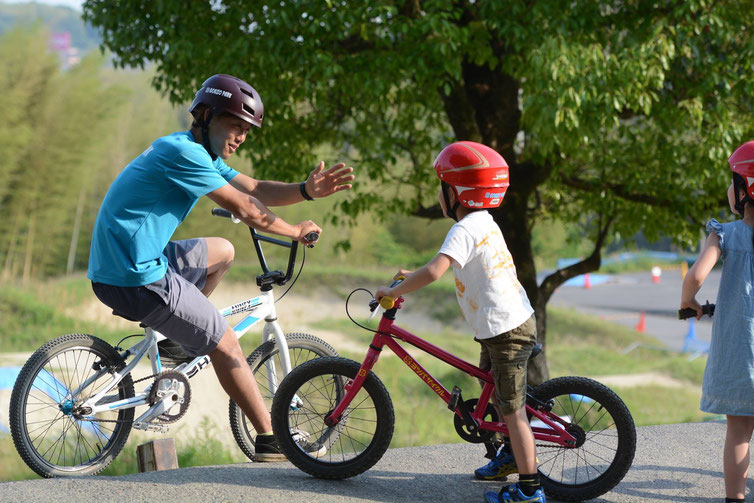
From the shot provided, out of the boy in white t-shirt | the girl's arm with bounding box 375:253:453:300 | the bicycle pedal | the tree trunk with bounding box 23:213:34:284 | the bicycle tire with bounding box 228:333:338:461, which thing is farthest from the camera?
the tree trunk with bounding box 23:213:34:284

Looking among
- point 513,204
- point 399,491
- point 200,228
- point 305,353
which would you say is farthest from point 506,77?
point 200,228

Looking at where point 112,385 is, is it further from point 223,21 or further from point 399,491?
point 223,21

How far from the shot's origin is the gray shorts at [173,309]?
3.60m

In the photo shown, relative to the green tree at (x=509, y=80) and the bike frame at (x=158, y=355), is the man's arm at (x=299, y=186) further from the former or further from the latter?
the green tree at (x=509, y=80)

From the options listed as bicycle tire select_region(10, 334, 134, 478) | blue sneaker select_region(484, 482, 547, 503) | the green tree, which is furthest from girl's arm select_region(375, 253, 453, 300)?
the green tree

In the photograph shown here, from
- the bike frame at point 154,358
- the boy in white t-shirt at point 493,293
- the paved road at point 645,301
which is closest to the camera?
the boy in white t-shirt at point 493,293

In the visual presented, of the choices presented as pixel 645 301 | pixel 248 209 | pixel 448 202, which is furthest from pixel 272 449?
pixel 645 301

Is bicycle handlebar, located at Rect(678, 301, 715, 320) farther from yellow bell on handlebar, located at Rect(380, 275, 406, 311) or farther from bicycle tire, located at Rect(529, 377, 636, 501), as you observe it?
yellow bell on handlebar, located at Rect(380, 275, 406, 311)

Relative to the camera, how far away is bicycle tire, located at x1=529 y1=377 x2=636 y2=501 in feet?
12.1

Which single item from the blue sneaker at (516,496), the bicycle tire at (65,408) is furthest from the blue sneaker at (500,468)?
the bicycle tire at (65,408)

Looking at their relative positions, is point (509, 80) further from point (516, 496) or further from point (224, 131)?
point (516, 496)

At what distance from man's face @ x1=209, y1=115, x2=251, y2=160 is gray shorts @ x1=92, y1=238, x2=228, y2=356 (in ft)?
1.97

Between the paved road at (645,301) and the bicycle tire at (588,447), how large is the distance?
83.1 feet

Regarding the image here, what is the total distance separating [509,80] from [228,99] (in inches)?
263
